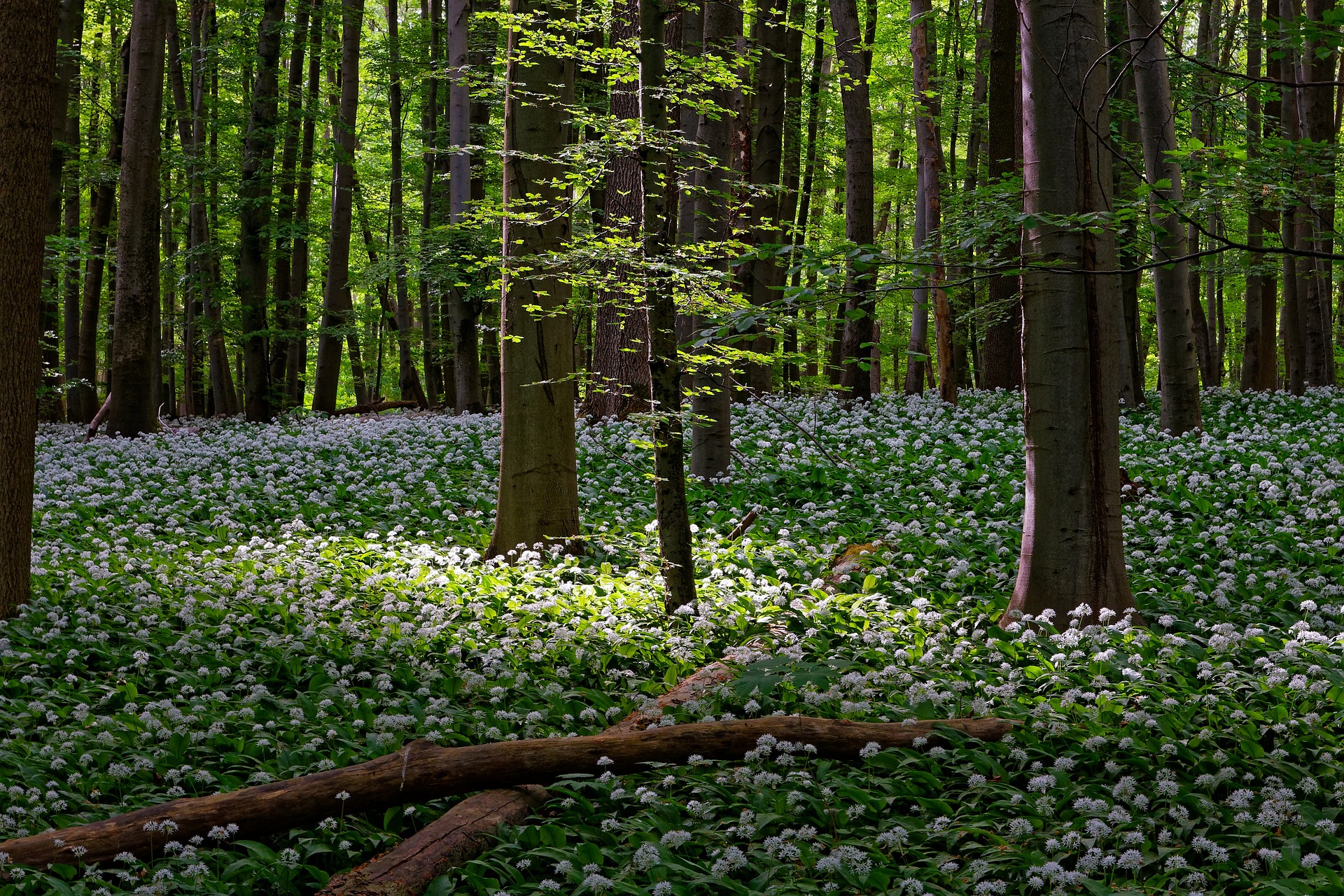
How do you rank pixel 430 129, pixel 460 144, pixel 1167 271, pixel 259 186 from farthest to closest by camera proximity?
pixel 430 129, pixel 259 186, pixel 460 144, pixel 1167 271

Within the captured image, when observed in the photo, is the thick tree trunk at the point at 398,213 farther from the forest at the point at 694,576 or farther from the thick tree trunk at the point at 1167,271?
the thick tree trunk at the point at 1167,271

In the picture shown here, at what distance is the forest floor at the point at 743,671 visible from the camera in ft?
11.9

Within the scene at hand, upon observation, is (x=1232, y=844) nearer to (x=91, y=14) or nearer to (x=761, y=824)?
(x=761, y=824)

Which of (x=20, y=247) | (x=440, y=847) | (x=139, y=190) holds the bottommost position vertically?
(x=440, y=847)

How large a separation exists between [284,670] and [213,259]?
62.4 ft

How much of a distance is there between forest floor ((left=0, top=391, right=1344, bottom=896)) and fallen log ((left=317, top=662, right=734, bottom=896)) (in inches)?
4.0

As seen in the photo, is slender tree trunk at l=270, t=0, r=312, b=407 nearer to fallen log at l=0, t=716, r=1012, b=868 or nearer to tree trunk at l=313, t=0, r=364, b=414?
tree trunk at l=313, t=0, r=364, b=414

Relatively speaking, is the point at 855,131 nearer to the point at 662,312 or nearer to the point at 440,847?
the point at 662,312

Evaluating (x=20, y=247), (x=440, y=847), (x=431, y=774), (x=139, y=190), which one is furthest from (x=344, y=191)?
(x=440, y=847)

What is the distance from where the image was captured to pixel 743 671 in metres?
5.22

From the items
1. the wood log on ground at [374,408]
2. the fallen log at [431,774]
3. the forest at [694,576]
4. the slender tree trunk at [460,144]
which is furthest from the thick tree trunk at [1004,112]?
the wood log on ground at [374,408]

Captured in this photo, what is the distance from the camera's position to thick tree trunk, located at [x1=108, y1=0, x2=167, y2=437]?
13.0 metres

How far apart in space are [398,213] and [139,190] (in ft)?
26.2

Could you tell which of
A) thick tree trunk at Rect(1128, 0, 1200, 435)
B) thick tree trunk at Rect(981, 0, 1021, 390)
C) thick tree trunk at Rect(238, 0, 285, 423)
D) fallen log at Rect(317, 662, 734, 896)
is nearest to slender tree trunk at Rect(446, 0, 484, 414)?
thick tree trunk at Rect(238, 0, 285, 423)
